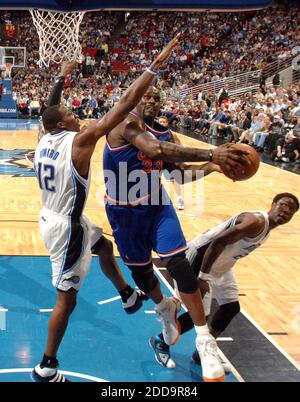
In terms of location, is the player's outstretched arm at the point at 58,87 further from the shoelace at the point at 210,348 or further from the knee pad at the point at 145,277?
the shoelace at the point at 210,348

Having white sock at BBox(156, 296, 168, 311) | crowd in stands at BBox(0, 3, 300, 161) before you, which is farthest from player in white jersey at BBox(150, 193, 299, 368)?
crowd in stands at BBox(0, 3, 300, 161)

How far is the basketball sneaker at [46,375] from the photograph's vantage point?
3332 millimetres

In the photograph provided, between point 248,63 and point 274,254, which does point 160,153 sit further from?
point 248,63

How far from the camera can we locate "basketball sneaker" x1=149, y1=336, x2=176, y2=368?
379 centimetres

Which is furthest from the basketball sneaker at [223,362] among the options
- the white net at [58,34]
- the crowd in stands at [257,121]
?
the crowd in stands at [257,121]

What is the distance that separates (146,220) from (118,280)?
73cm

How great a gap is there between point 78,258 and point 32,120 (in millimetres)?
21974

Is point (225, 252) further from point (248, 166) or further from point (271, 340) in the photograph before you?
point (271, 340)

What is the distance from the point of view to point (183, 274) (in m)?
3.52

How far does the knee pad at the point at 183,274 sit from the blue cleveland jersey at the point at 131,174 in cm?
43

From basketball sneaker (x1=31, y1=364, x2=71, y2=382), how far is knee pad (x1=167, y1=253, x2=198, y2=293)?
0.87m

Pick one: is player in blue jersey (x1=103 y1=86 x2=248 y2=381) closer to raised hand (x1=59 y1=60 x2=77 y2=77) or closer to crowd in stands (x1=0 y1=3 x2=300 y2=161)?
raised hand (x1=59 y1=60 x2=77 y2=77)

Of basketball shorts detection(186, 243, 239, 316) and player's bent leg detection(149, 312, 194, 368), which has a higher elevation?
basketball shorts detection(186, 243, 239, 316)

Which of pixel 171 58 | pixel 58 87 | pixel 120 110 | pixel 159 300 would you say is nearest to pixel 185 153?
pixel 120 110
